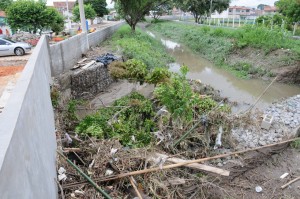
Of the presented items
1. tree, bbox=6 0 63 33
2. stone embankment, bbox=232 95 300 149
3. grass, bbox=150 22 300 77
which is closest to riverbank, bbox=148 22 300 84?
grass, bbox=150 22 300 77

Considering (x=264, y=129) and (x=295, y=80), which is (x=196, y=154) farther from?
Answer: (x=295, y=80)

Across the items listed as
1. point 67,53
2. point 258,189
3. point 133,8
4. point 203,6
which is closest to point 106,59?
point 67,53

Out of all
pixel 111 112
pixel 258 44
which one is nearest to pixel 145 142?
pixel 111 112

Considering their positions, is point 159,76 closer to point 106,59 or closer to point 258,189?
point 106,59

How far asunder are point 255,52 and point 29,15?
1749cm

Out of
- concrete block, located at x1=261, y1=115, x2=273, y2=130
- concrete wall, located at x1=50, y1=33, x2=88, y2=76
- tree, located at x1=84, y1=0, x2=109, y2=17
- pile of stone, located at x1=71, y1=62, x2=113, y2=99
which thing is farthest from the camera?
tree, located at x1=84, y1=0, x2=109, y2=17

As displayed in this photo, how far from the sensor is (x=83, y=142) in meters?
6.11

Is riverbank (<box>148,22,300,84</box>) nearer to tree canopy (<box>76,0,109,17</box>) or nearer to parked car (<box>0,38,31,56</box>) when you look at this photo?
parked car (<box>0,38,31,56</box>)

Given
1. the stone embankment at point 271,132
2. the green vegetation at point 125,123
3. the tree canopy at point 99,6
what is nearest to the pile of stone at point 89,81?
the green vegetation at point 125,123

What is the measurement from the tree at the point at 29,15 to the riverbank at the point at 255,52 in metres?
13.8

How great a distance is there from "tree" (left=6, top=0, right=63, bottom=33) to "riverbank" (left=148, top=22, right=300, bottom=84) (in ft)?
45.3

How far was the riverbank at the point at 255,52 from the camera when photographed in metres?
15.3

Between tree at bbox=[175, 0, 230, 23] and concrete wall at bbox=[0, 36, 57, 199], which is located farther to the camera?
tree at bbox=[175, 0, 230, 23]

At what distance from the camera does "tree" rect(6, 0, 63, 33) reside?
19562 mm
